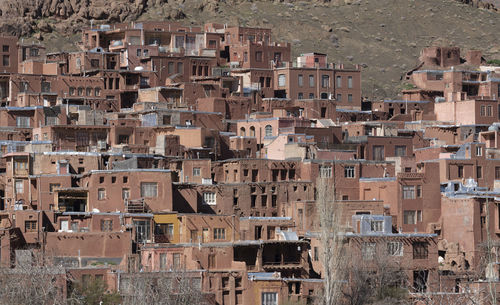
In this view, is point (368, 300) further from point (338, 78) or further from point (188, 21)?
point (188, 21)

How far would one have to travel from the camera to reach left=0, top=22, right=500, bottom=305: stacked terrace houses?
6500 centimetres

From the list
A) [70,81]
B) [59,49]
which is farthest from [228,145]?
[59,49]

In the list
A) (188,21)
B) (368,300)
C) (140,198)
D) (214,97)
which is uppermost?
(188,21)

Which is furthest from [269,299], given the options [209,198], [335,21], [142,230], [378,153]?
[335,21]

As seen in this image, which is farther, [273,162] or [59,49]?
[59,49]

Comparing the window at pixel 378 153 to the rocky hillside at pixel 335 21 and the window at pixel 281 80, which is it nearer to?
the window at pixel 281 80

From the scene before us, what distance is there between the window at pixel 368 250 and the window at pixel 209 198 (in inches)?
330

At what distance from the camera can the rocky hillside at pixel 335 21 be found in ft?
368

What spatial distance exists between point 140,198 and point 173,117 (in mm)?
12936

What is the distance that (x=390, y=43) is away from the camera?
122 meters

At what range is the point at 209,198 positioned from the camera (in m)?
72.5

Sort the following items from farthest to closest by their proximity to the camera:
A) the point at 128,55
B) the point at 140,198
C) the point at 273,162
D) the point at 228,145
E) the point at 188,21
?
the point at 188,21, the point at 128,55, the point at 228,145, the point at 273,162, the point at 140,198

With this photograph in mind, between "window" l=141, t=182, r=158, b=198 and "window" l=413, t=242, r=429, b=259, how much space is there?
11.8 meters

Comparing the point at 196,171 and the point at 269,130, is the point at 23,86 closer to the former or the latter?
the point at 269,130
